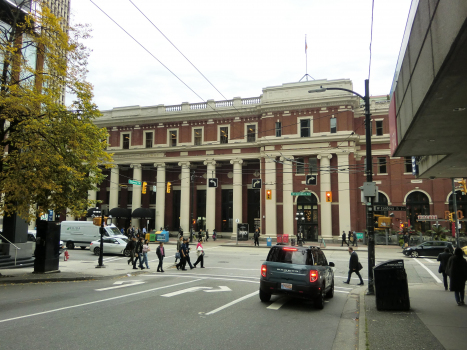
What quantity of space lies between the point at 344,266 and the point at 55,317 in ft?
56.5

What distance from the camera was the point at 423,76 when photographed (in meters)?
6.96

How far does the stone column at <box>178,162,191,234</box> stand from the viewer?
153 feet

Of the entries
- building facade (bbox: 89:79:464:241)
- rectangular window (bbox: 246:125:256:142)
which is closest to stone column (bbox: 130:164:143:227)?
building facade (bbox: 89:79:464:241)

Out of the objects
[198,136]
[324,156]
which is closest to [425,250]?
[324,156]

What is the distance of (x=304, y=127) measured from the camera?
4275 cm

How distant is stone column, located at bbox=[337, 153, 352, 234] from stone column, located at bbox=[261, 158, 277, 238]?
732 cm

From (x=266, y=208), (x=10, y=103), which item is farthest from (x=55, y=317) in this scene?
(x=266, y=208)

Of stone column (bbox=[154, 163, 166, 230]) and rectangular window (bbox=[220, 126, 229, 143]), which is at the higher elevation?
rectangular window (bbox=[220, 126, 229, 143])

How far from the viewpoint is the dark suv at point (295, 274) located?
10.1 metres

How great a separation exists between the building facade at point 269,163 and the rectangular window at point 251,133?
127mm

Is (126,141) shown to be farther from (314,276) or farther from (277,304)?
(314,276)

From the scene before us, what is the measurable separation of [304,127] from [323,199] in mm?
8621

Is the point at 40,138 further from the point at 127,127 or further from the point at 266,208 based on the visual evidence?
the point at 127,127

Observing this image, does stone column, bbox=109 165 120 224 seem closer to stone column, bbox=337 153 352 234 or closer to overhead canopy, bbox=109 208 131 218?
overhead canopy, bbox=109 208 131 218
